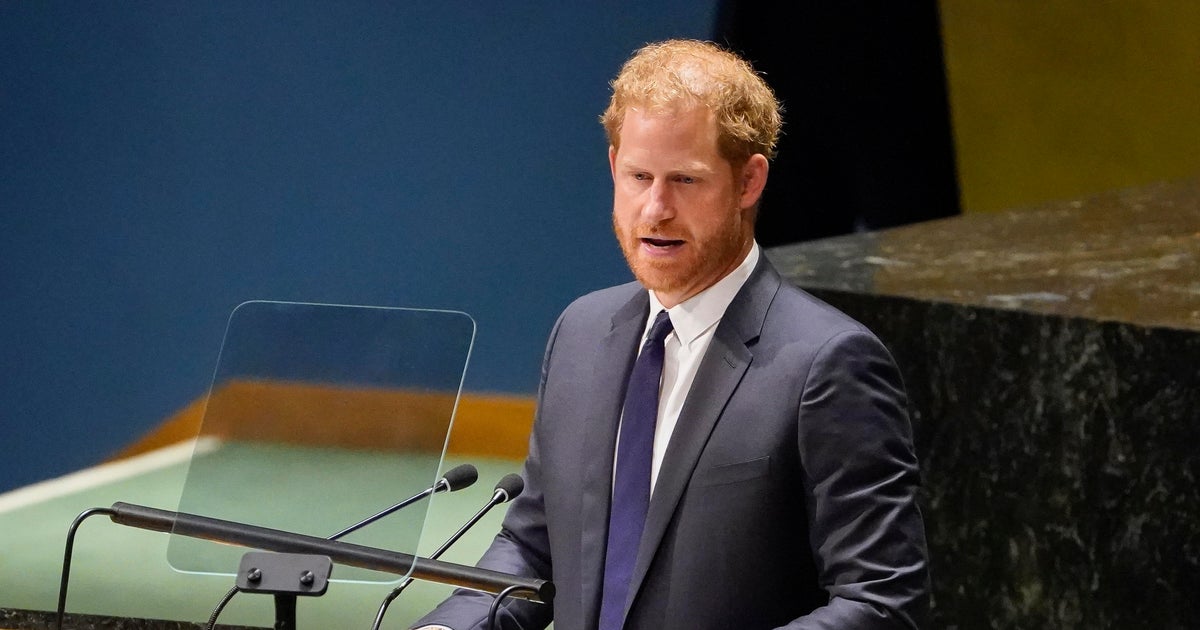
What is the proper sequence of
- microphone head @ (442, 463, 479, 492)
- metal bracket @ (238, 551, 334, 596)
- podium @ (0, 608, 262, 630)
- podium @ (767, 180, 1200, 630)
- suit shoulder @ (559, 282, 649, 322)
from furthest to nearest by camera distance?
podium @ (0, 608, 262, 630) → podium @ (767, 180, 1200, 630) → suit shoulder @ (559, 282, 649, 322) → microphone head @ (442, 463, 479, 492) → metal bracket @ (238, 551, 334, 596)

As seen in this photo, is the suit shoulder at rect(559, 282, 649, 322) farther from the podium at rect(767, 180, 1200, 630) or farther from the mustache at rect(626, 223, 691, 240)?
the podium at rect(767, 180, 1200, 630)

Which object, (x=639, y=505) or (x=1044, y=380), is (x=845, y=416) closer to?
(x=639, y=505)

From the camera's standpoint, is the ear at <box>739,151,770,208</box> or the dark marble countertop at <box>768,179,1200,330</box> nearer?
the ear at <box>739,151,770,208</box>

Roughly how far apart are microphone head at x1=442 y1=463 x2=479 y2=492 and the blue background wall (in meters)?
1.90

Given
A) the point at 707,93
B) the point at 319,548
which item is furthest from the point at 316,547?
the point at 707,93

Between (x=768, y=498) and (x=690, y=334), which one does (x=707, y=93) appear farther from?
(x=768, y=498)

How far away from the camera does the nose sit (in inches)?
58.2

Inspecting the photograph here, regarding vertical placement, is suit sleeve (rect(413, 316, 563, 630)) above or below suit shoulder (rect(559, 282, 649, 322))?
below

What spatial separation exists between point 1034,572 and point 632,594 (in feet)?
3.45

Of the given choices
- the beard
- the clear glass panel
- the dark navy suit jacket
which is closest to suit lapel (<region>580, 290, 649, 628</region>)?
the dark navy suit jacket

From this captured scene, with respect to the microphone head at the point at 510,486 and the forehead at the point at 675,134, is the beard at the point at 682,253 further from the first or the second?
the microphone head at the point at 510,486

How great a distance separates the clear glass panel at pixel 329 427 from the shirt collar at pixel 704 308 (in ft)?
1.27

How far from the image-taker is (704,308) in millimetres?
1567

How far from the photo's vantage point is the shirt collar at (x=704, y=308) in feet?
5.14
